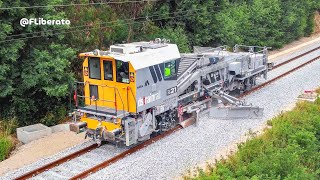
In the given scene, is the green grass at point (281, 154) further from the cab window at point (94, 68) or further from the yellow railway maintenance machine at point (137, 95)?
the cab window at point (94, 68)

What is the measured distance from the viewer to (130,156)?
13648 mm

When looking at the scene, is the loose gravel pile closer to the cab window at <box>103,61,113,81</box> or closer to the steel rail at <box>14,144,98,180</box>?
the steel rail at <box>14,144,98,180</box>

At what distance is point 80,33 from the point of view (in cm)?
2003

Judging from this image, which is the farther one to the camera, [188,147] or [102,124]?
[188,147]

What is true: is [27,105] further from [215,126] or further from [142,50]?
[215,126]

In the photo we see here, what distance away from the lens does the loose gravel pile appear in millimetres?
12359

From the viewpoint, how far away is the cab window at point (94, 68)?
1412 centimetres

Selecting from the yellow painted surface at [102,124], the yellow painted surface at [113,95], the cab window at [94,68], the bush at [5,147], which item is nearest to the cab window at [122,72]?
the yellow painted surface at [113,95]

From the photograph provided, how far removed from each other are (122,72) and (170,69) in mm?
2127

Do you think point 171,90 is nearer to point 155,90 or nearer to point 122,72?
point 155,90

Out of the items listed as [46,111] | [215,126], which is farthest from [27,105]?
[215,126]

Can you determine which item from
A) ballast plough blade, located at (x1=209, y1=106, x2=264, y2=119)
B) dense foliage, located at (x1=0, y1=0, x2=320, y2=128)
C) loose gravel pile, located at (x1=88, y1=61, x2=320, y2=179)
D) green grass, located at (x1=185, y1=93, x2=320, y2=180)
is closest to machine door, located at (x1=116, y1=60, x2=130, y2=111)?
loose gravel pile, located at (x1=88, y1=61, x2=320, y2=179)

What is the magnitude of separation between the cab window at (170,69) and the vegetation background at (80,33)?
4042mm

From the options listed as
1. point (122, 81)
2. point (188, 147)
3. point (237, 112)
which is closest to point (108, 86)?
point (122, 81)
